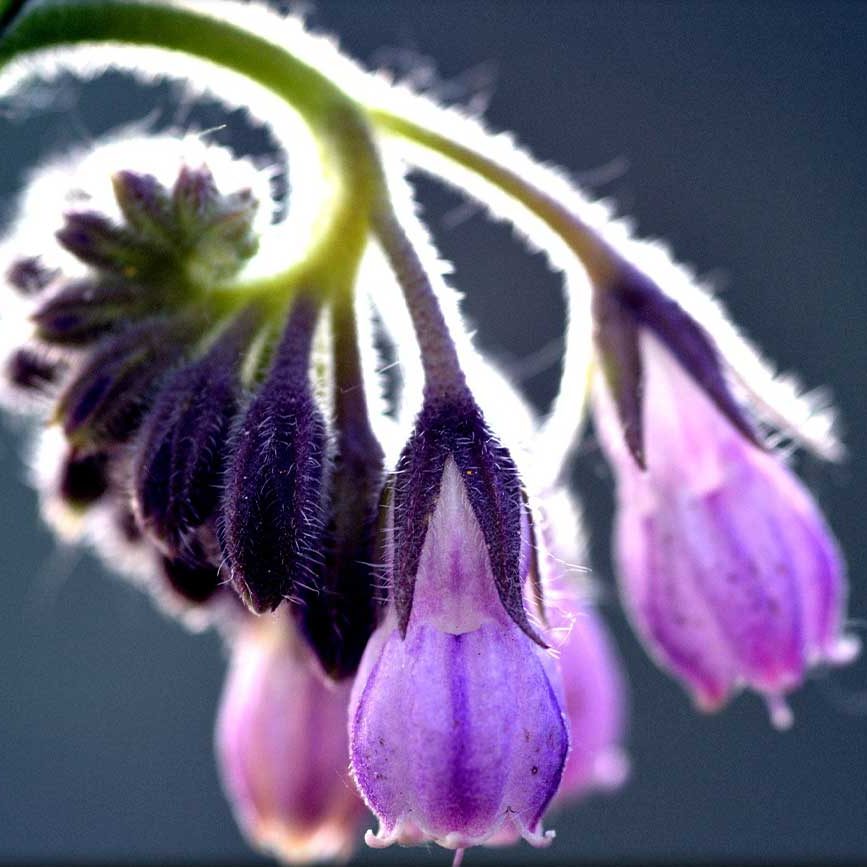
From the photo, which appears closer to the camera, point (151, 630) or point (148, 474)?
point (148, 474)

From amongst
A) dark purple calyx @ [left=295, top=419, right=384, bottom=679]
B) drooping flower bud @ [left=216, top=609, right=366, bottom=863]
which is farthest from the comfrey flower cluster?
drooping flower bud @ [left=216, top=609, right=366, bottom=863]

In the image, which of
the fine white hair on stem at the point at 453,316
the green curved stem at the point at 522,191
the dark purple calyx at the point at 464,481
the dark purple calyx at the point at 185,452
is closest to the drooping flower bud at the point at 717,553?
the green curved stem at the point at 522,191

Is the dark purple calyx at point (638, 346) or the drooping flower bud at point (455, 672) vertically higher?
the dark purple calyx at point (638, 346)

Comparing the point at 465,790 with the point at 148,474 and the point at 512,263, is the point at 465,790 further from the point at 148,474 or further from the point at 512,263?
the point at 512,263

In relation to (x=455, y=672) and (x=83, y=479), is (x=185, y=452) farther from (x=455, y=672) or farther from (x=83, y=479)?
(x=455, y=672)

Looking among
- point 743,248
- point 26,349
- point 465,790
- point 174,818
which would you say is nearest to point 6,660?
point 174,818

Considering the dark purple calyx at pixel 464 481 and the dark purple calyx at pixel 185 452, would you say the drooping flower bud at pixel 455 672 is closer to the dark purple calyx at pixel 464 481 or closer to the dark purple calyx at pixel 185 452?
the dark purple calyx at pixel 464 481

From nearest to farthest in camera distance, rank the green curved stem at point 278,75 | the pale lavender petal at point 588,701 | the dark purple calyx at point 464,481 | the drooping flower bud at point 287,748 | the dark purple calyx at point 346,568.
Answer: the dark purple calyx at point 464,481
the dark purple calyx at point 346,568
the green curved stem at point 278,75
the pale lavender petal at point 588,701
the drooping flower bud at point 287,748
